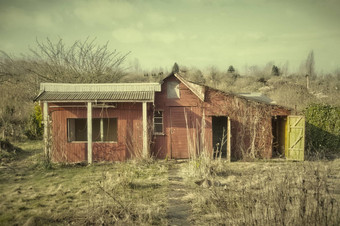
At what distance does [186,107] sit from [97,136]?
5.98 m

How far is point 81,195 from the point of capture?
293 inches

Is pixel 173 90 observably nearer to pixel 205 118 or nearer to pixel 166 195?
pixel 205 118

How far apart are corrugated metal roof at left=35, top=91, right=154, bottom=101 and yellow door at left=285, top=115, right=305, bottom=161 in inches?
288

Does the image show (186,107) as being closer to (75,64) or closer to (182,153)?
(182,153)

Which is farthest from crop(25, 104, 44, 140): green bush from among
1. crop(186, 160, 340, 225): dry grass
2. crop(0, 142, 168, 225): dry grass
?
crop(186, 160, 340, 225): dry grass

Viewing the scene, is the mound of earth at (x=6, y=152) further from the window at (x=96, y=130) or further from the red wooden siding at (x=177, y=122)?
the red wooden siding at (x=177, y=122)

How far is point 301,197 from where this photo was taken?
399 cm

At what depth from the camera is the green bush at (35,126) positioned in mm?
19688

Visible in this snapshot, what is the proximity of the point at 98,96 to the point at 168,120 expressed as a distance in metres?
3.77

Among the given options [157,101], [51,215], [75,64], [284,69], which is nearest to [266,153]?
[157,101]

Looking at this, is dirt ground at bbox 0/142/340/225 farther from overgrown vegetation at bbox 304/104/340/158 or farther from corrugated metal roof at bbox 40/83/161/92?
corrugated metal roof at bbox 40/83/161/92

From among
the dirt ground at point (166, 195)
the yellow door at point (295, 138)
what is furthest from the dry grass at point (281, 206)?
the yellow door at point (295, 138)

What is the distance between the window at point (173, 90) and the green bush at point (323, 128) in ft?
26.2

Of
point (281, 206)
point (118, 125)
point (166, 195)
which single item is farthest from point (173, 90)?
point (281, 206)
